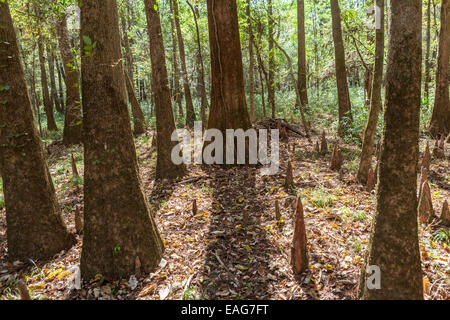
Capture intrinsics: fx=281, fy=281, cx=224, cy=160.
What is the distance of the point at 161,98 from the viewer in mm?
6551

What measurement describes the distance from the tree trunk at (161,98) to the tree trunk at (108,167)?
3.11 meters

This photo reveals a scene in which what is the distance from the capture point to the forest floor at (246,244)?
11.0 ft

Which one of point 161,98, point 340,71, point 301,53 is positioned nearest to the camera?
point 161,98

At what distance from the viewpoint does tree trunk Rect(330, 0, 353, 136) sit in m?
9.77

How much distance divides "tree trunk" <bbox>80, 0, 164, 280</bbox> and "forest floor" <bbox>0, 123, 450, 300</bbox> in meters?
0.29

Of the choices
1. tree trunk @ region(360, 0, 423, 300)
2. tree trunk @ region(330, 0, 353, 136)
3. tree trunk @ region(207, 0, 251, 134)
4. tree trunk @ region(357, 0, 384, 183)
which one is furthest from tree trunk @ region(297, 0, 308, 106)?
tree trunk @ region(360, 0, 423, 300)

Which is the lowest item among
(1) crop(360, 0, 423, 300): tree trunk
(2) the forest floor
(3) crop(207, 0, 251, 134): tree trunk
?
(2) the forest floor

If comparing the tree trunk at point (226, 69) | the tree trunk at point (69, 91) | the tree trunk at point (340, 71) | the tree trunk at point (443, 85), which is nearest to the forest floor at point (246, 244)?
the tree trunk at point (226, 69)

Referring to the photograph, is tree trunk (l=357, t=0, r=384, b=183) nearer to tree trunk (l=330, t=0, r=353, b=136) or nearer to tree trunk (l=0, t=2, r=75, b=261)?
tree trunk (l=330, t=0, r=353, b=136)

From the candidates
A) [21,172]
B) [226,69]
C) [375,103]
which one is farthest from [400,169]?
[226,69]

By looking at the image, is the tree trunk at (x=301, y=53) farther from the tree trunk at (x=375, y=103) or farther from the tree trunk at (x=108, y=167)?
the tree trunk at (x=108, y=167)

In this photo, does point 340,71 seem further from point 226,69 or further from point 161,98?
point 161,98

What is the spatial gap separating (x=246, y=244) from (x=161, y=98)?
3.97 metres
